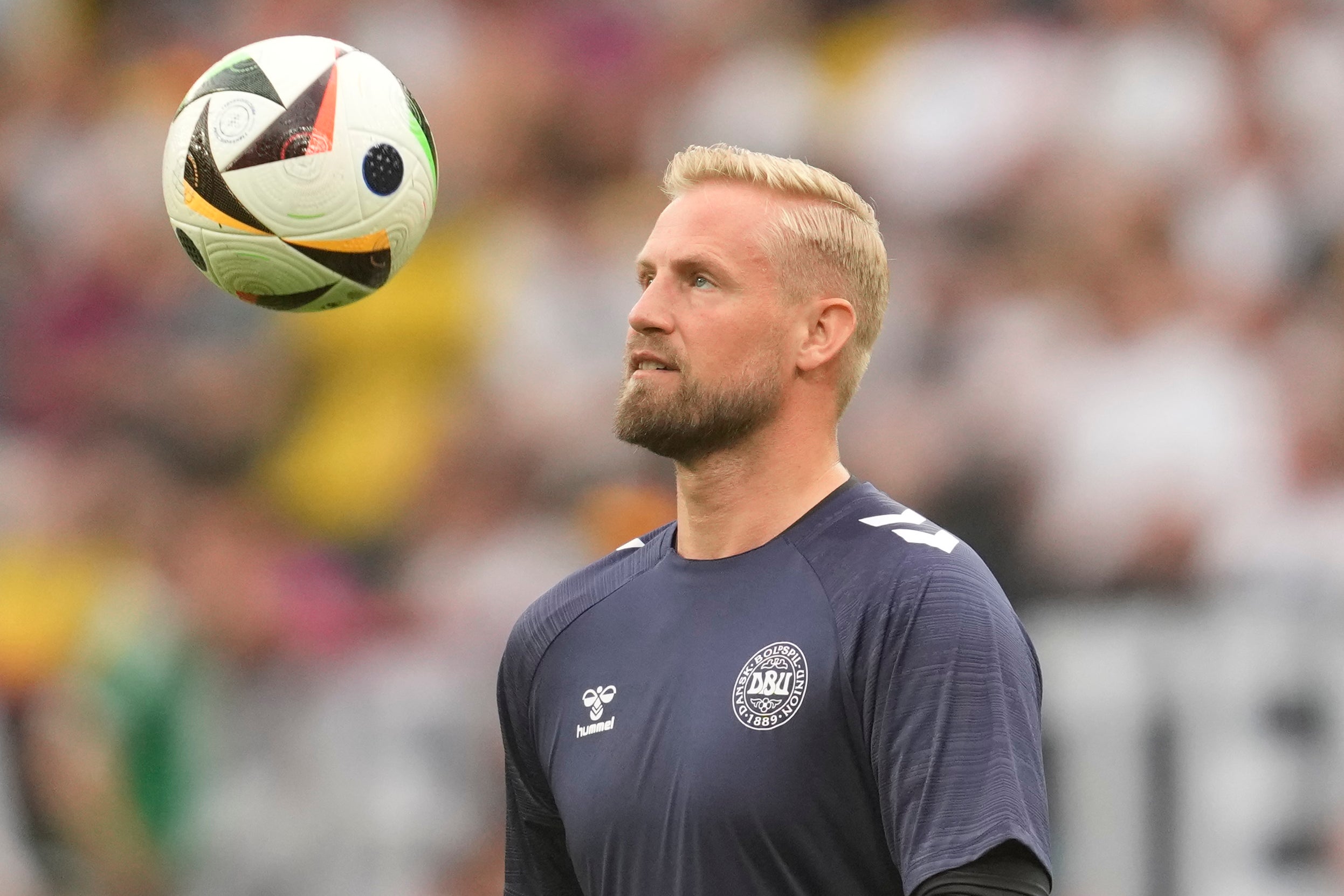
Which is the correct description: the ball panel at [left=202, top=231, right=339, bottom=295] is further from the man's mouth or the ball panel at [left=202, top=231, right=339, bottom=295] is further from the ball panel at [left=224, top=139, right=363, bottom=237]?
the man's mouth

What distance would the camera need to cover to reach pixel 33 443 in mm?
8891

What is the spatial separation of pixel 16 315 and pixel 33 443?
2.64 feet

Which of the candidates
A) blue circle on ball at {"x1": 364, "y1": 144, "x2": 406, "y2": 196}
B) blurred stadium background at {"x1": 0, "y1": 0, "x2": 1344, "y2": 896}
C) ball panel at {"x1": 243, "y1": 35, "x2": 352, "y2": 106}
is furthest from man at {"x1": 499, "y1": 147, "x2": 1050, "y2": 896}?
blurred stadium background at {"x1": 0, "y1": 0, "x2": 1344, "y2": 896}

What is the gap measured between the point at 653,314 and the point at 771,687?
2.82 feet

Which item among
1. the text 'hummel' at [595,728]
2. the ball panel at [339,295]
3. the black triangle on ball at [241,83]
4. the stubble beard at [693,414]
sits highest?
the black triangle on ball at [241,83]

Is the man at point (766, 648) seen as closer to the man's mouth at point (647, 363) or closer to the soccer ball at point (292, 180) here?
the man's mouth at point (647, 363)

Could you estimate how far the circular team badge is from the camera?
3.31m

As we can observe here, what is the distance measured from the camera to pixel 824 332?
12.5 feet

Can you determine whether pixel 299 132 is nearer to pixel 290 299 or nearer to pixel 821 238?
pixel 290 299

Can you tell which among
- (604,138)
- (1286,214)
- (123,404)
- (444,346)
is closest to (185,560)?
(123,404)

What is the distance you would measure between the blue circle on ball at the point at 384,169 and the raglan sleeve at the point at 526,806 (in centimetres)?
108

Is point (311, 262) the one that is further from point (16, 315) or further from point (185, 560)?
point (16, 315)

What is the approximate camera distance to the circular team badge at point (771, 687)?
3.31 meters

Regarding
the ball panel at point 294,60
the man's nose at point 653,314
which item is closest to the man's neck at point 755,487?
the man's nose at point 653,314
